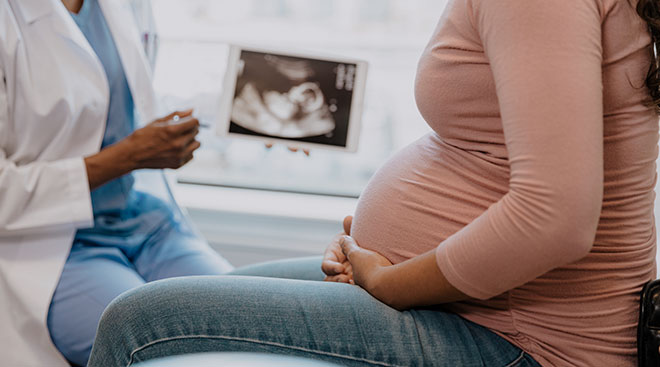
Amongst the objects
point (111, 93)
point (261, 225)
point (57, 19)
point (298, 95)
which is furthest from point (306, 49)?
point (57, 19)

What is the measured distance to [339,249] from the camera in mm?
953

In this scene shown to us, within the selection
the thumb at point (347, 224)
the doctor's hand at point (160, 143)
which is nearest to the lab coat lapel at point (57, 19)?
the doctor's hand at point (160, 143)

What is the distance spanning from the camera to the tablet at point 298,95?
1372mm

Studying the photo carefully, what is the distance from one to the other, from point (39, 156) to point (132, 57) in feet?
→ 0.91

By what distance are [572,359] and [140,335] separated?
48 centimetres

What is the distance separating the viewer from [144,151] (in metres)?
1.15

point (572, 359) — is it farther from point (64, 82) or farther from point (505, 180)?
point (64, 82)

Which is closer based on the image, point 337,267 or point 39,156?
point 337,267

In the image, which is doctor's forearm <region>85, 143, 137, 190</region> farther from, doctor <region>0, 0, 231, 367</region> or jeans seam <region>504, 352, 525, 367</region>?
jeans seam <region>504, 352, 525, 367</region>

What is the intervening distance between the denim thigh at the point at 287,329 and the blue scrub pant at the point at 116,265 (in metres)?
0.40

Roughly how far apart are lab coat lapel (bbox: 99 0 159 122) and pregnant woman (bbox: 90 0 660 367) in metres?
0.66

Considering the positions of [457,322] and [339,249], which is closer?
[457,322]

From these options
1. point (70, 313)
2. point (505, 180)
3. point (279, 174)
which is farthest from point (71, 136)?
point (505, 180)

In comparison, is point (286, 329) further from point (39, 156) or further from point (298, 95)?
point (298, 95)
